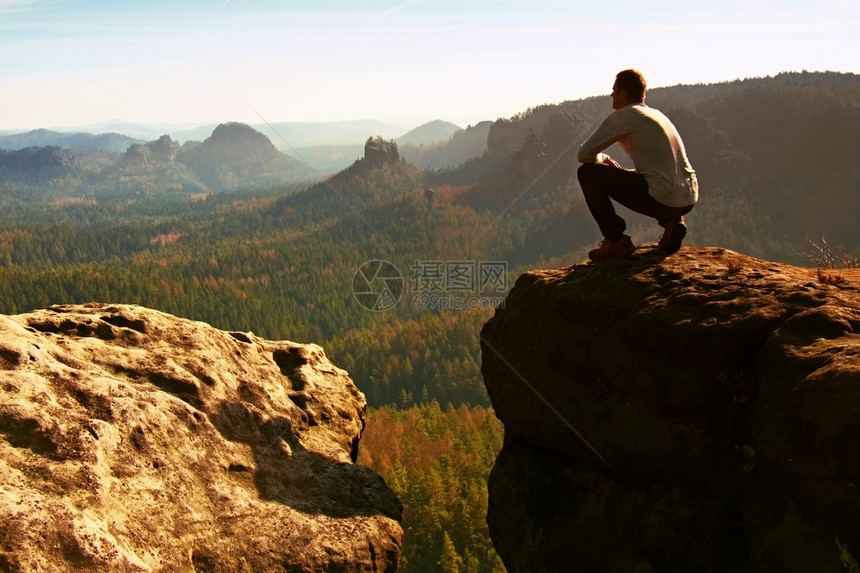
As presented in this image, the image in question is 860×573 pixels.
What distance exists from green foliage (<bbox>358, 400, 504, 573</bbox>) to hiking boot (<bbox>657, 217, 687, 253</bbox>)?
34.4 m

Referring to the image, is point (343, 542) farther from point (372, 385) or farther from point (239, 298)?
point (239, 298)

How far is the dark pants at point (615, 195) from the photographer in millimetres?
11656

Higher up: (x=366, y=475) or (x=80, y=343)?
(x=80, y=343)

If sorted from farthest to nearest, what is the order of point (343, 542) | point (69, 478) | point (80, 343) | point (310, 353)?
point (310, 353), point (80, 343), point (343, 542), point (69, 478)

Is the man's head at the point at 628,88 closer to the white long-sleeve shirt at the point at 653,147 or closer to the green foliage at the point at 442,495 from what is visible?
the white long-sleeve shirt at the point at 653,147

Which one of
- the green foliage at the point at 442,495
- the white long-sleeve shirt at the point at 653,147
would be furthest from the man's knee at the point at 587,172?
the green foliage at the point at 442,495

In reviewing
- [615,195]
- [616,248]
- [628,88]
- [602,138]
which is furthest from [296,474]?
[628,88]

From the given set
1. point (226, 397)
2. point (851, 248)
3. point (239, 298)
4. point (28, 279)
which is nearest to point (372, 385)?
point (239, 298)

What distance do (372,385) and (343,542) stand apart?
5087 inches

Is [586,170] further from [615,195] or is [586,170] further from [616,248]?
[616,248]

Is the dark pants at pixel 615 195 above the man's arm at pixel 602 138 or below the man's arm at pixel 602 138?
below

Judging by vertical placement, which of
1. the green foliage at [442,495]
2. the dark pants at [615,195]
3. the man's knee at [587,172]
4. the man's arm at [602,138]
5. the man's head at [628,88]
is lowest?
the green foliage at [442,495]

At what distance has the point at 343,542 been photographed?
10.3 meters

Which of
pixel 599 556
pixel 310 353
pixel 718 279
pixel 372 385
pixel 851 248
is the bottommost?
pixel 372 385
